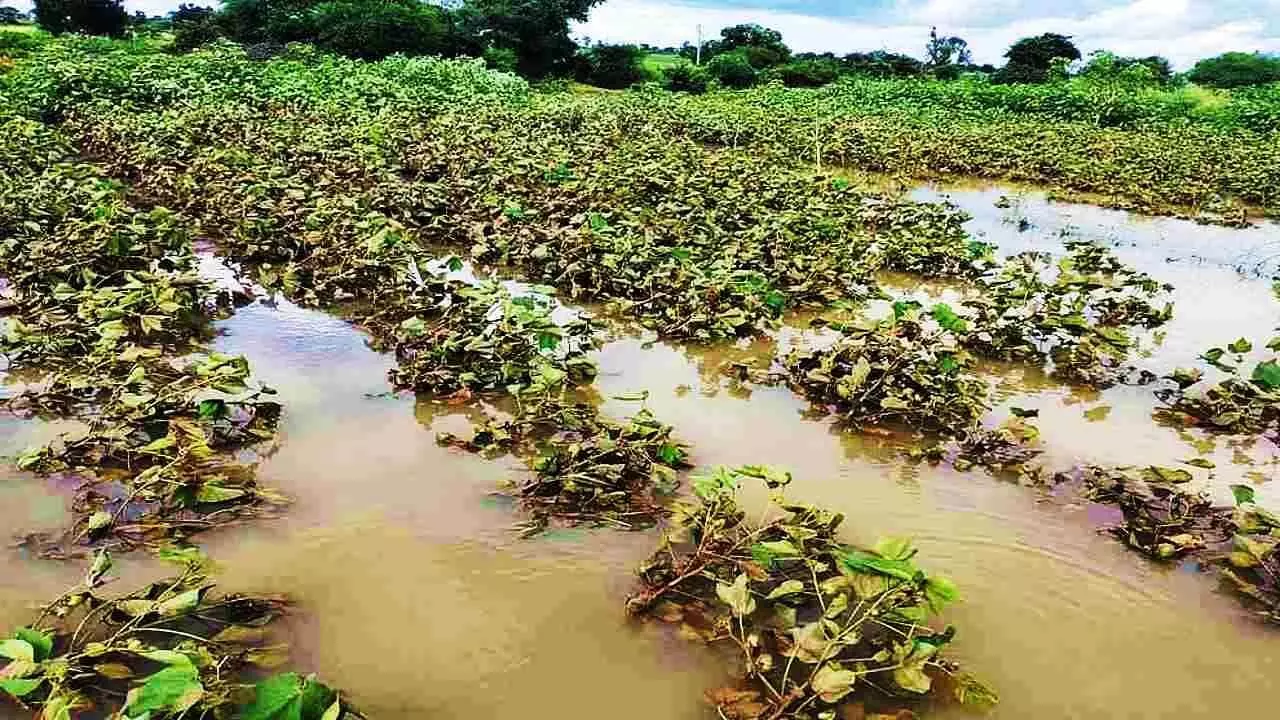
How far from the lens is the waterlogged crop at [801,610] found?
8.73ft

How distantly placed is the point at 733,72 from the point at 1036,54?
591 inches

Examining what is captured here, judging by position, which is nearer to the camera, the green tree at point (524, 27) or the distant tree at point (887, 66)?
the green tree at point (524, 27)

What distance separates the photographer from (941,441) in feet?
14.6

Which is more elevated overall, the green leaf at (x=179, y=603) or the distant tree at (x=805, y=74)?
the distant tree at (x=805, y=74)

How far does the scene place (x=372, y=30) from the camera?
3092 cm

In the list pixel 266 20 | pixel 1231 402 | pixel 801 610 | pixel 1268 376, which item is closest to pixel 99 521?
pixel 801 610

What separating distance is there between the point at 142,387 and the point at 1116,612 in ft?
15.2

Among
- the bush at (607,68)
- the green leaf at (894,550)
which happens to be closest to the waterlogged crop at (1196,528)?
the green leaf at (894,550)

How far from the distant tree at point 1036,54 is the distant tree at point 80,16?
38.2 meters

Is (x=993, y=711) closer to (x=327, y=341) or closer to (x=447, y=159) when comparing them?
(x=327, y=341)

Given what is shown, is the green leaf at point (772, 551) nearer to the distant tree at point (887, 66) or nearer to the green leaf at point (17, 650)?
the green leaf at point (17, 650)

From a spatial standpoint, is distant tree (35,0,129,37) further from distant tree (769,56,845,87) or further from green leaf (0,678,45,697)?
green leaf (0,678,45,697)

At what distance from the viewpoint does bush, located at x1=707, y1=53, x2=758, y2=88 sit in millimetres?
37250

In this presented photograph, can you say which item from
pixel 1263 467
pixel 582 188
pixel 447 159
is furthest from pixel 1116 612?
pixel 447 159
